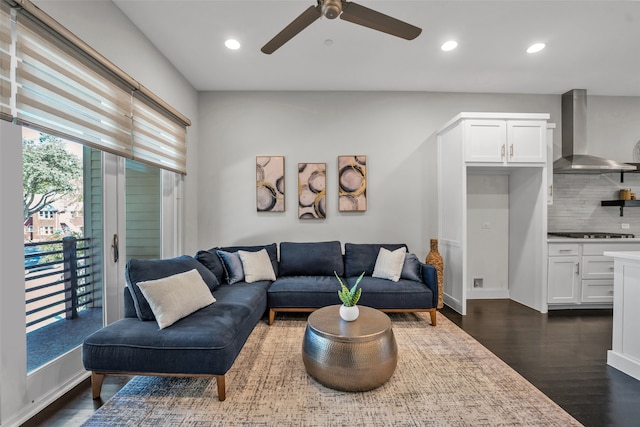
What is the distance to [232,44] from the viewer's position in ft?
9.86

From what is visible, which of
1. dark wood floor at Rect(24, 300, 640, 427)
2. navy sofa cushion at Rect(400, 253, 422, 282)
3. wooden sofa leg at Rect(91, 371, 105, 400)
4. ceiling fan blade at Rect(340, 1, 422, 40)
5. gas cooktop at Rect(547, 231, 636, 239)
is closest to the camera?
ceiling fan blade at Rect(340, 1, 422, 40)

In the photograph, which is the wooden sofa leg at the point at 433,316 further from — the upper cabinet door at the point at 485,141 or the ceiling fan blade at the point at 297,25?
the ceiling fan blade at the point at 297,25

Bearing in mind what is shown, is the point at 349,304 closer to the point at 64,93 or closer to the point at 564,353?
the point at 564,353

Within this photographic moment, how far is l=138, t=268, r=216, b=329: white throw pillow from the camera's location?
6.71 feet

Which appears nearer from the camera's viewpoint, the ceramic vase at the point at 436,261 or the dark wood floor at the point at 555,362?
the dark wood floor at the point at 555,362

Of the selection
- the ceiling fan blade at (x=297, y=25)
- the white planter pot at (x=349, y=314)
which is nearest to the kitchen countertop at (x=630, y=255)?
the white planter pot at (x=349, y=314)

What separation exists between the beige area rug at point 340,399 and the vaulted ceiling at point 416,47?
2.96m

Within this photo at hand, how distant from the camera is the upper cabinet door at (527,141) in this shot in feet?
11.8

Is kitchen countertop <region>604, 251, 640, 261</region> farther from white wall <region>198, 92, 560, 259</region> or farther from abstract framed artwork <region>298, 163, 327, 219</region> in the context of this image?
abstract framed artwork <region>298, 163, 327, 219</region>

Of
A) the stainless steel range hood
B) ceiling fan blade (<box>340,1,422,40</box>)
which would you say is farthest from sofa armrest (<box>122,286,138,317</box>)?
the stainless steel range hood

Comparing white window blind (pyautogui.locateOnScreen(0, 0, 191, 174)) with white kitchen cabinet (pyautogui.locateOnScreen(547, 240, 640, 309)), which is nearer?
white window blind (pyautogui.locateOnScreen(0, 0, 191, 174))

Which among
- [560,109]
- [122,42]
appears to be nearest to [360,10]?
[122,42]

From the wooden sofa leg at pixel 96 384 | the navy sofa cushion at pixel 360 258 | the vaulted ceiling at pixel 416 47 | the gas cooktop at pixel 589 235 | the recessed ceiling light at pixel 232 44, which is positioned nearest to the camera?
the wooden sofa leg at pixel 96 384

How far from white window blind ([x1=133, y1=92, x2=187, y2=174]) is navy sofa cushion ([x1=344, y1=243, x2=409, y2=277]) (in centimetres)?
236
